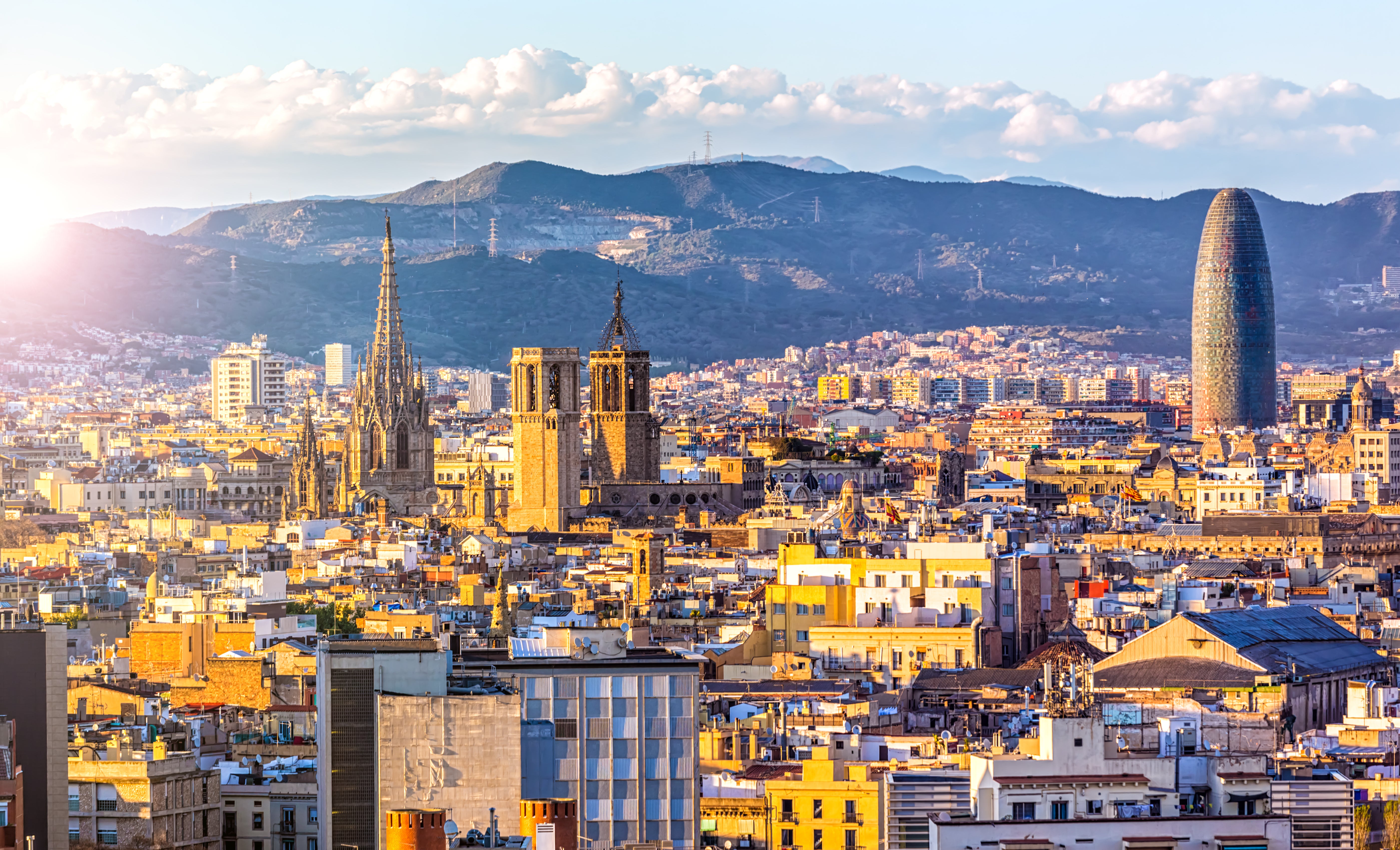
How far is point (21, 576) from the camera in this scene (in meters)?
73.2

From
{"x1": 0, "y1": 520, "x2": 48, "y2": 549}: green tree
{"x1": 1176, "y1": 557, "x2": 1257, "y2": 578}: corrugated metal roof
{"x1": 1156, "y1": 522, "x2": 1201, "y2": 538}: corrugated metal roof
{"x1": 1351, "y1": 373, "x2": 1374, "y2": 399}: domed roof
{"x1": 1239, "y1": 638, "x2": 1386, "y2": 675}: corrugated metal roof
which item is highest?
{"x1": 1351, "y1": 373, "x2": 1374, "y2": 399}: domed roof

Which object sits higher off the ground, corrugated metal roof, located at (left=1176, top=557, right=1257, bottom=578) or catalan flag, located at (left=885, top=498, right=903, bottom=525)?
catalan flag, located at (left=885, top=498, right=903, bottom=525)

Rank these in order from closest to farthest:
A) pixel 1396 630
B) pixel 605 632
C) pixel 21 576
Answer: pixel 605 632 → pixel 1396 630 → pixel 21 576

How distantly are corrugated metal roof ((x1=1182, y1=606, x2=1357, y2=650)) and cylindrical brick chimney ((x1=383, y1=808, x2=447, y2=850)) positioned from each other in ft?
78.9

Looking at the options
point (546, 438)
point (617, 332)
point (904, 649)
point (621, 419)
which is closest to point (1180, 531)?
point (546, 438)

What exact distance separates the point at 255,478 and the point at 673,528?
46.5 metres

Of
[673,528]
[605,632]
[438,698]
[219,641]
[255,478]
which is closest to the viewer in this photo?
[438,698]

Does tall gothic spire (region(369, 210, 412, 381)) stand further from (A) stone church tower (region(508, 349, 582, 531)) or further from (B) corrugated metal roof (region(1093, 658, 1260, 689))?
(B) corrugated metal roof (region(1093, 658, 1260, 689))

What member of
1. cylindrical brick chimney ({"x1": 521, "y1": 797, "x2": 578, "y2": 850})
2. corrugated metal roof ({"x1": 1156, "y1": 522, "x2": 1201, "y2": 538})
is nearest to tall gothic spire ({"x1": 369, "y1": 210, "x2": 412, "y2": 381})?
corrugated metal roof ({"x1": 1156, "y1": 522, "x2": 1201, "y2": 538})

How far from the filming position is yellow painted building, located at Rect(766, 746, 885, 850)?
32.3 m

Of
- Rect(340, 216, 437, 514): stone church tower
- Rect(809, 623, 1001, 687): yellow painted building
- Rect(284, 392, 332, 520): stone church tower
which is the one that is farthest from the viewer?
Rect(340, 216, 437, 514): stone church tower

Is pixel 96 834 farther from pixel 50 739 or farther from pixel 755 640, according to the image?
pixel 755 640

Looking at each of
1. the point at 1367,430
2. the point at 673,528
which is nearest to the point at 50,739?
the point at 673,528

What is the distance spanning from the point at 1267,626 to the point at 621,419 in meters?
90.6
